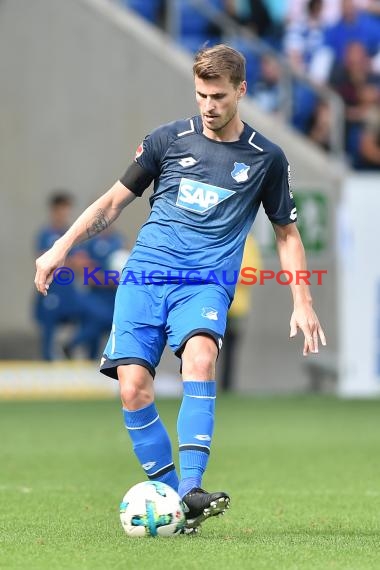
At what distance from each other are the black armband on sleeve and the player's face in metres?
0.40

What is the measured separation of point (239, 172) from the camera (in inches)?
255

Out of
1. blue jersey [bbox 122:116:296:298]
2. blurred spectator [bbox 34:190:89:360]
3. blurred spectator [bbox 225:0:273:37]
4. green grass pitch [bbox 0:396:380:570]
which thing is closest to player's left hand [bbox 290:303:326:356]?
blue jersey [bbox 122:116:296:298]

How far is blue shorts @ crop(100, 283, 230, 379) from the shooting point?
6273 millimetres

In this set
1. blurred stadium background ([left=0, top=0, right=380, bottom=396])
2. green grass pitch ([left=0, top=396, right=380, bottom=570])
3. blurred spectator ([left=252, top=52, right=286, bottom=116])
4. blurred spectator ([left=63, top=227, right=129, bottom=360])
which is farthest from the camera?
blurred stadium background ([left=0, top=0, right=380, bottom=396])

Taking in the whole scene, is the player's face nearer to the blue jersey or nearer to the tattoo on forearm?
the blue jersey

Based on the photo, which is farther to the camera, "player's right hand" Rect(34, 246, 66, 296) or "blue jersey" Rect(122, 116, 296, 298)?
"blue jersey" Rect(122, 116, 296, 298)

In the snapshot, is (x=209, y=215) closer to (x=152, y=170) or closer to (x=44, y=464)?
(x=152, y=170)

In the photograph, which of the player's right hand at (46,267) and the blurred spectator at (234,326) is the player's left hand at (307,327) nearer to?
the player's right hand at (46,267)

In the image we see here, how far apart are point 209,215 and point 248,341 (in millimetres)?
12961

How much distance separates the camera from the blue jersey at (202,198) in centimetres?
641

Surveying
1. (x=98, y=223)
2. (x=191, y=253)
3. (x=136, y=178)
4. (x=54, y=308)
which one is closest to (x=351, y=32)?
(x=54, y=308)

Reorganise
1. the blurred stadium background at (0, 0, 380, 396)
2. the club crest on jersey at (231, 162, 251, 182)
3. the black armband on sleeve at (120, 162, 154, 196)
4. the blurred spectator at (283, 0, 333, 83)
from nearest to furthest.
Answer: the club crest on jersey at (231, 162, 251, 182) → the black armband on sleeve at (120, 162, 154, 196) → the blurred spectator at (283, 0, 333, 83) → the blurred stadium background at (0, 0, 380, 396)

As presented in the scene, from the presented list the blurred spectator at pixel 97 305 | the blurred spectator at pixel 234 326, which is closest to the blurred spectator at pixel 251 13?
the blurred spectator at pixel 234 326

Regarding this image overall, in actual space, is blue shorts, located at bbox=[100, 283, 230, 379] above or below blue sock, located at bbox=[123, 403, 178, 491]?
above
